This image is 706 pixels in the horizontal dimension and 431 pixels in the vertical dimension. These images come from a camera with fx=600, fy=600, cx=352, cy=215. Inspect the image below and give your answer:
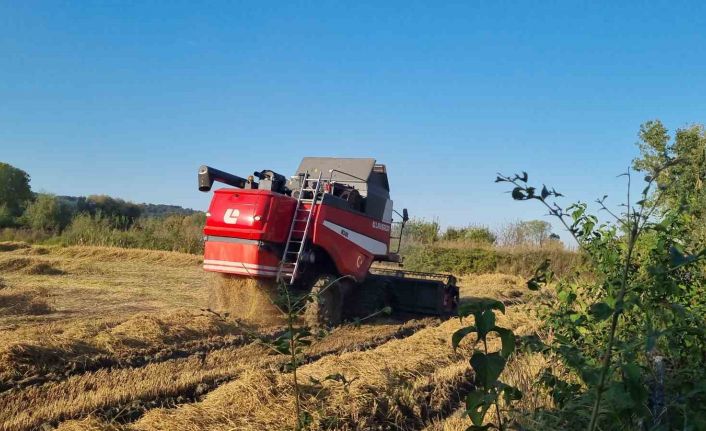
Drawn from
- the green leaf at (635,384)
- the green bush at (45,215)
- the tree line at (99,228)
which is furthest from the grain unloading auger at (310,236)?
the green bush at (45,215)

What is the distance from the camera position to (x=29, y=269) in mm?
15977

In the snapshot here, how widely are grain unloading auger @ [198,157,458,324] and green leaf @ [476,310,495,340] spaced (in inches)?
243

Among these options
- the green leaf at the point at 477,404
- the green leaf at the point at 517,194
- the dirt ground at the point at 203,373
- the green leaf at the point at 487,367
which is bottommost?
the dirt ground at the point at 203,373

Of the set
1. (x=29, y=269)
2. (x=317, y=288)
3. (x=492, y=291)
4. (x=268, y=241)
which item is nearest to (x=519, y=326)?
(x=317, y=288)

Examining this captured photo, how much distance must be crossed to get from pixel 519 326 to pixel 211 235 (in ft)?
16.3

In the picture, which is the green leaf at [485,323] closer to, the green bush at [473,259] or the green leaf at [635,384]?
the green leaf at [635,384]

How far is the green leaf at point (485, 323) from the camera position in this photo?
6.64 feet

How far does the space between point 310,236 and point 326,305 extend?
3.62 feet

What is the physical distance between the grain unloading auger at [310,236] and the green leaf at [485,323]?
6.16 m

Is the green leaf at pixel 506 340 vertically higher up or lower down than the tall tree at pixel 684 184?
lower down

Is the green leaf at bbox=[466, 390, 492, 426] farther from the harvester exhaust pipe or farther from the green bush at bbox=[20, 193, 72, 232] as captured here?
the green bush at bbox=[20, 193, 72, 232]

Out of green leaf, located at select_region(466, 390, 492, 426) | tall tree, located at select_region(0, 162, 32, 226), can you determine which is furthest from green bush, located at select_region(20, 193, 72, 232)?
green leaf, located at select_region(466, 390, 492, 426)

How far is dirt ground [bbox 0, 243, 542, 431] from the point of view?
4.52 meters

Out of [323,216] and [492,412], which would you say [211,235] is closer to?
[323,216]
